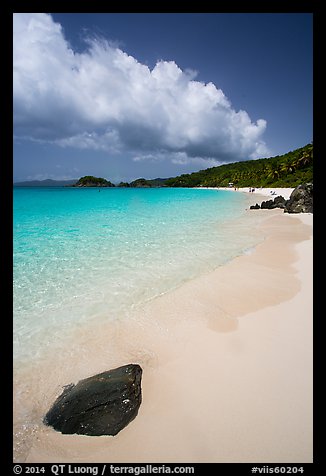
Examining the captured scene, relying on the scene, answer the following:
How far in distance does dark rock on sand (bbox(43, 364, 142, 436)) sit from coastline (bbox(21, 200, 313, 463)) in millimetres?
85

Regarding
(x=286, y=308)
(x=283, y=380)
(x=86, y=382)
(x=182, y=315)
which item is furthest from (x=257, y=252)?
(x=86, y=382)

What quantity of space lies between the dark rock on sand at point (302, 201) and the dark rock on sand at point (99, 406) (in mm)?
25342

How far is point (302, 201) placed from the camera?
24.1 metres

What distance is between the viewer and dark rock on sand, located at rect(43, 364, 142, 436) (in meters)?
2.95

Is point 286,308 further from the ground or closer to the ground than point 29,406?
further from the ground

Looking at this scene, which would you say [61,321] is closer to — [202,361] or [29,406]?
[29,406]

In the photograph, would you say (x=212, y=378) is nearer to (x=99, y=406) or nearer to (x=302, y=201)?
(x=99, y=406)

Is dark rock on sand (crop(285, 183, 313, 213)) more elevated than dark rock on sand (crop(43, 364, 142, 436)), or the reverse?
dark rock on sand (crop(285, 183, 313, 213))

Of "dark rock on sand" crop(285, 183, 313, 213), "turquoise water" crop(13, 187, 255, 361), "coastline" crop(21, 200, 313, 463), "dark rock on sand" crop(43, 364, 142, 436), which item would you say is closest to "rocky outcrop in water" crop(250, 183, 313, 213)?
"dark rock on sand" crop(285, 183, 313, 213)

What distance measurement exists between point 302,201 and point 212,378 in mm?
25110

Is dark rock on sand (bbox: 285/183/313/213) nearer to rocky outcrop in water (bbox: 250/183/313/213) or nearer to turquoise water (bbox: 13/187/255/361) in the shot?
rocky outcrop in water (bbox: 250/183/313/213)

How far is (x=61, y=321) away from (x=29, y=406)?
231 centimetres

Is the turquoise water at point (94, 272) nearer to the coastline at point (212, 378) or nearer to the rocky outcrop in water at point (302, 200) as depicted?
the coastline at point (212, 378)

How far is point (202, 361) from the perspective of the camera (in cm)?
409
